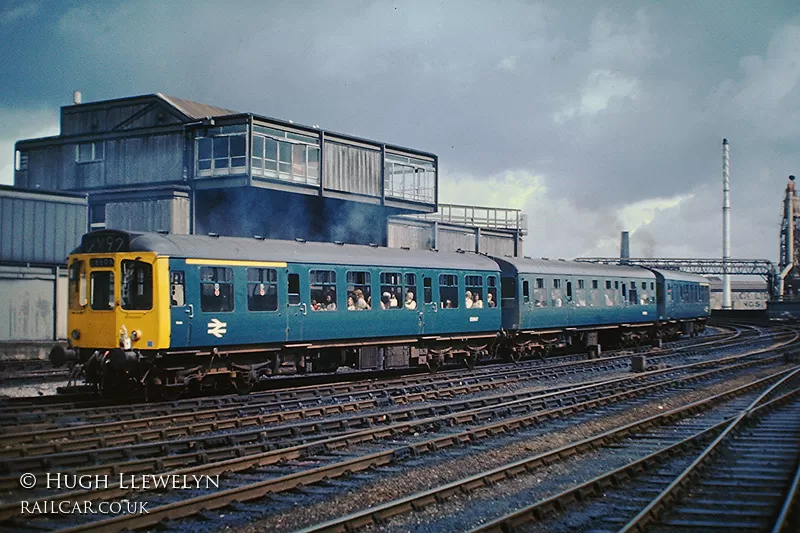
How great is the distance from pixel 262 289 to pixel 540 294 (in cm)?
1254

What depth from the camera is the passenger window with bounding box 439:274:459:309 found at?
24.3 meters

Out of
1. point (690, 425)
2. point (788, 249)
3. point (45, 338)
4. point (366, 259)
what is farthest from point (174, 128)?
point (788, 249)

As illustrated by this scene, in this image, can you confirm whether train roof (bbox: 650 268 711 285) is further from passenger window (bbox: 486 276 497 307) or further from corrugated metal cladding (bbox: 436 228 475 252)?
passenger window (bbox: 486 276 497 307)

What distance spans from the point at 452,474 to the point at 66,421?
708 cm

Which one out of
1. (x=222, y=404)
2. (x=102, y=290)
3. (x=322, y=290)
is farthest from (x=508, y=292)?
(x=102, y=290)

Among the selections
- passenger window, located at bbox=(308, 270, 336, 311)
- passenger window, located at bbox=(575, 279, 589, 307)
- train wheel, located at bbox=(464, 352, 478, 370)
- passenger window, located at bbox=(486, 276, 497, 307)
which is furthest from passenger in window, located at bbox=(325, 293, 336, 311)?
passenger window, located at bbox=(575, 279, 589, 307)

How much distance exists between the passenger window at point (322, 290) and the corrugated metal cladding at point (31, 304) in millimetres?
14855

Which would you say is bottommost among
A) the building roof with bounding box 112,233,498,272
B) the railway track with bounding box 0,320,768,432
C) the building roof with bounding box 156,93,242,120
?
the railway track with bounding box 0,320,768,432

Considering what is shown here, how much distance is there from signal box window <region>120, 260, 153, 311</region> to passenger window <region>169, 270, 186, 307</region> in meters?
0.41

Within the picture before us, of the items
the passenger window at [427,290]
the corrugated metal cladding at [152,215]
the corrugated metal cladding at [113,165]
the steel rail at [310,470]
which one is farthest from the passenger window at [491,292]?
the corrugated metal cladding at [113,165]

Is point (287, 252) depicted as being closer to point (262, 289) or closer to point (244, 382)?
point (262, 289)

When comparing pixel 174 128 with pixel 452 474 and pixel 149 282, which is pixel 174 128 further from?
pixel 452 474

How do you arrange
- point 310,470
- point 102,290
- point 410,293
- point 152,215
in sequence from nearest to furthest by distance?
point 310,470, point 102,290, point 410,293, point 152,215

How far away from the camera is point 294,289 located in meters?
19.6
